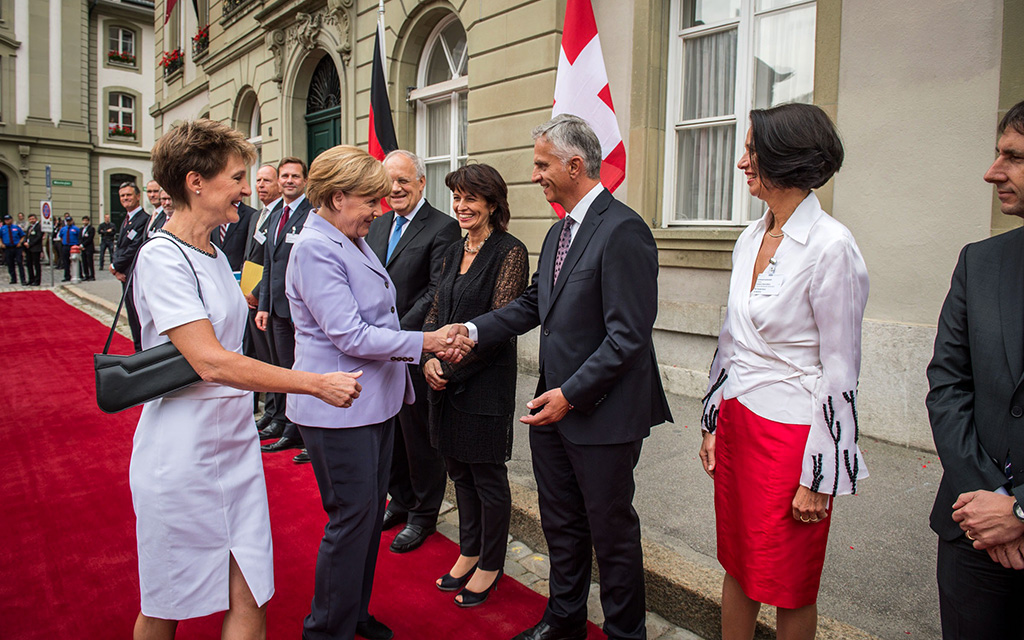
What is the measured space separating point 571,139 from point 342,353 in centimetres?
123

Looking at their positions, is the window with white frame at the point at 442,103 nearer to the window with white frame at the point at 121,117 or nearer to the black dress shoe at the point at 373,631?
the black dress shoe at the point at 373,631

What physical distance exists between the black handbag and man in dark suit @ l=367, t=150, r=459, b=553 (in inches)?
67.9

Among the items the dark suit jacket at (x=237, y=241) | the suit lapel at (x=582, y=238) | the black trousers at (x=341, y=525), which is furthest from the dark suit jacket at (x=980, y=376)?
the dark suit jacket at (x=237, y=241)

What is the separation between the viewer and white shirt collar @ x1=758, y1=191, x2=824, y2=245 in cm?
204

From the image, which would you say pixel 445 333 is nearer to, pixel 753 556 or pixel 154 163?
pixel 154 163

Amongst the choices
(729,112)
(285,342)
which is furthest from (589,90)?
(285,342)

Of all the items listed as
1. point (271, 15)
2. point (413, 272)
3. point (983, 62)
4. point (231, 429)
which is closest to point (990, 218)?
point (983, 62)

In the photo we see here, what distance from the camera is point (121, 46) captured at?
33.7 metres

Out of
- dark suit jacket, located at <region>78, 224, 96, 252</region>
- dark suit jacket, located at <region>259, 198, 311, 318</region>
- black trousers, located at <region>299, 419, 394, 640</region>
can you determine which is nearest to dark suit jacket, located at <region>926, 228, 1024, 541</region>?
black trousers, located at <region>299, 419, 394, 640</region>

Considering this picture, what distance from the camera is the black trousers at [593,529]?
2480 millimetres

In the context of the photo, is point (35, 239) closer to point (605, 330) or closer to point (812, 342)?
point (605, 330)

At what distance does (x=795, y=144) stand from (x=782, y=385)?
756mm

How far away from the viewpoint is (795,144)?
2.00 metres

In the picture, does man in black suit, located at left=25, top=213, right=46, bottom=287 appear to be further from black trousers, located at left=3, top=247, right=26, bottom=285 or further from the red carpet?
the red carpet
